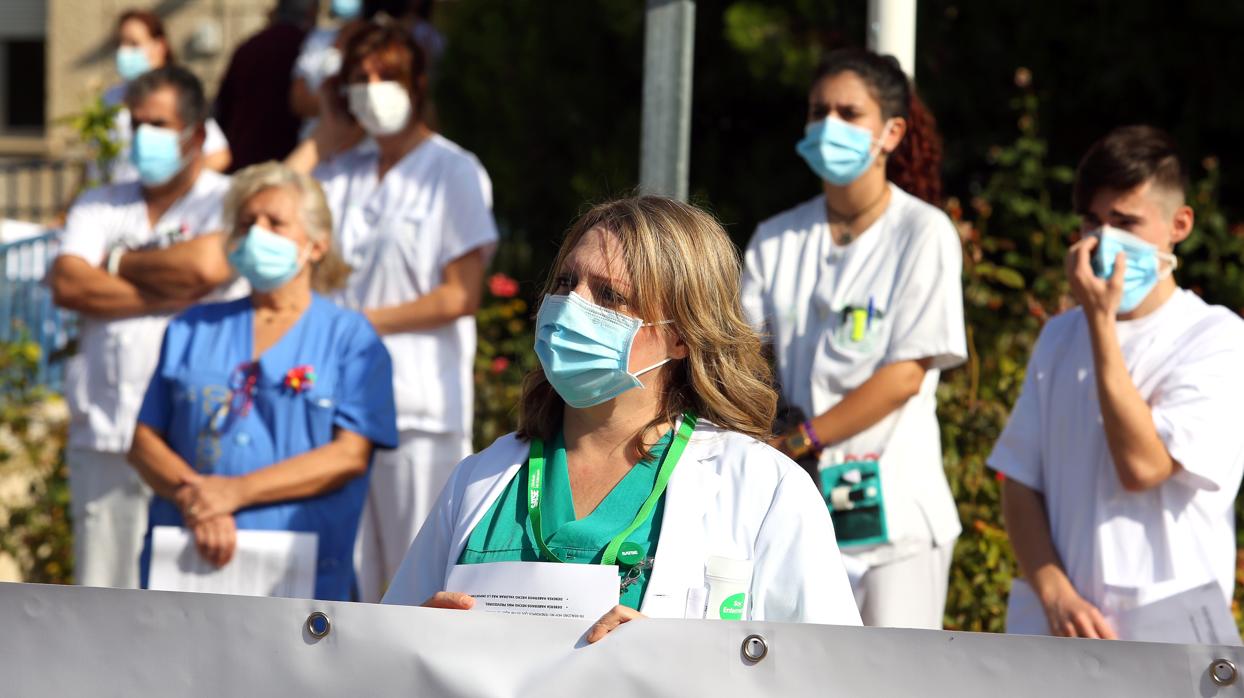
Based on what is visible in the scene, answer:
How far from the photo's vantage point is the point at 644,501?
276 cm

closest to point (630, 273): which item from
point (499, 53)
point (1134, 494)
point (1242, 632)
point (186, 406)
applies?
point (1134, 494)

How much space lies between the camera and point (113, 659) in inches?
Answer: 103

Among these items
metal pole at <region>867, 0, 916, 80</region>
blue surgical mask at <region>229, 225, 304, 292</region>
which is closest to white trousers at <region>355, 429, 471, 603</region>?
blue surgical mask at <region>229, 225, 304, 292</region>

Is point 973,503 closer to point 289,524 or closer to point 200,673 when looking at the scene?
point 289,524

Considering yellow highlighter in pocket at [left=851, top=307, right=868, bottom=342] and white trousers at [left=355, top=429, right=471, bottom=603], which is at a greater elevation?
yellow highlighter in pocket at [left=851, top=307, right=868, bottom=342]

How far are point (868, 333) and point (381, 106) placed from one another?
6.45 feet

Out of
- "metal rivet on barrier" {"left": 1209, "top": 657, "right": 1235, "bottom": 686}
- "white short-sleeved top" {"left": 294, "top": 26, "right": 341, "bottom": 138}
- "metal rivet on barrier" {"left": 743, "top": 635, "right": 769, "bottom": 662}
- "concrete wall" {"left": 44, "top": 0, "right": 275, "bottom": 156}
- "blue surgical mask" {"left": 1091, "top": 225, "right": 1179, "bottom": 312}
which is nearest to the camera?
"metal rivet on barrier" {"left": 1209, "top": 657, "right": 1235, "bottom": 686}

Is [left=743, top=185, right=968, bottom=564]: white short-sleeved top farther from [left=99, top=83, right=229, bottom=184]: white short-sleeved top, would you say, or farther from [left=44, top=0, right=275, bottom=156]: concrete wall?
[left=44, top=0, right=275, bottom=156]: concrete wall

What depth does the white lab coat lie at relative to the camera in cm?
265

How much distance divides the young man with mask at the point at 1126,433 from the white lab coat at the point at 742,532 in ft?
4.19

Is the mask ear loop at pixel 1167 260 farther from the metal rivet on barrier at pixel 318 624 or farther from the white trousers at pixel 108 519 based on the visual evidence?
the white trousers at pixel 108 519

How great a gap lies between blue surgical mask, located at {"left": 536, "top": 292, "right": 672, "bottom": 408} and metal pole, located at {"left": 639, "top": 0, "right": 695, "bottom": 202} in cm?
202

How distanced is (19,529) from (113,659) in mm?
4603

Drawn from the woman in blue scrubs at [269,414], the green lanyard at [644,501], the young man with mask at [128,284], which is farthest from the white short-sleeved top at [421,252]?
the green lanyard at [644,501]
